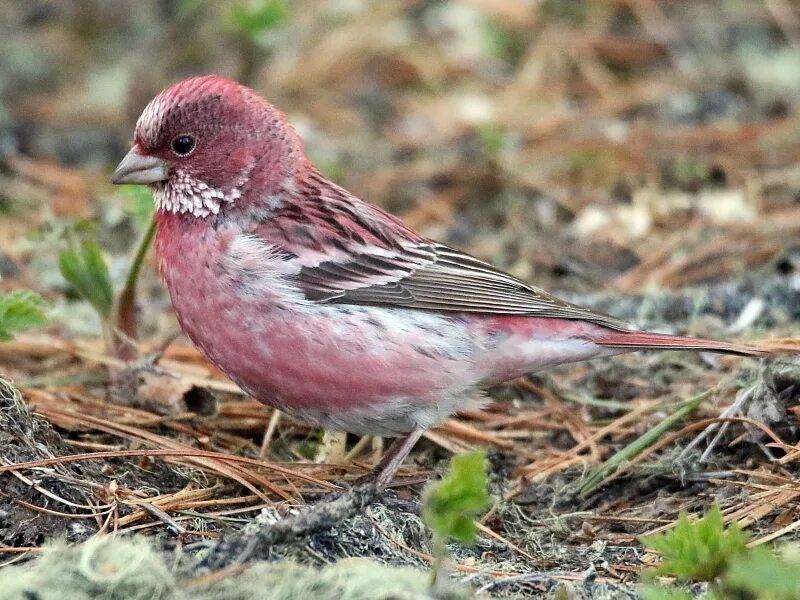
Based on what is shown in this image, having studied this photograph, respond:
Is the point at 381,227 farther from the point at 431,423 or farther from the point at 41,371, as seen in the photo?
the point at 41,371

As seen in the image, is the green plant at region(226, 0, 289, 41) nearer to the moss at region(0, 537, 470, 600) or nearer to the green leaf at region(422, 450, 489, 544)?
the moss at region(0, 537, 470, 600)

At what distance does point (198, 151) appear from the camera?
542cm

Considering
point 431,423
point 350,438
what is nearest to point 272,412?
point 350,438

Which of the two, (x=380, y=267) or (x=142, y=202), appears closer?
(x=380, y=267)

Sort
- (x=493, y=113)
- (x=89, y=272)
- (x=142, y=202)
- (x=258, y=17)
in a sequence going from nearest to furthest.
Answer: (x=89, y=272) → (x=142, y=202) → (x=258, y=17) → (x=493, y=113)

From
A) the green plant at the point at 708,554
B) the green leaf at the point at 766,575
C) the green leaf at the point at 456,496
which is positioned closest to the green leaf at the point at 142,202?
the green leaf at the point at 456,496

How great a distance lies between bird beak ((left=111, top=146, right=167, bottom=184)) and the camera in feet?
17.8

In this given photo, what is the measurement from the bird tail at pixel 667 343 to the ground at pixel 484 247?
0.82 feet

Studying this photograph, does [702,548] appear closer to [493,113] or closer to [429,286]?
[429,286]

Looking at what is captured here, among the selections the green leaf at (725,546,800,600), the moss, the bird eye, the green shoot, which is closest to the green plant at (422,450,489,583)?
the moss

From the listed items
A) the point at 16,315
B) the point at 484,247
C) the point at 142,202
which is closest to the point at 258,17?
the point at 484,247

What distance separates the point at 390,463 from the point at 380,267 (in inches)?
36.9

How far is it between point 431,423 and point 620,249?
3.25m

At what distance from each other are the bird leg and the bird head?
4.43 feet
